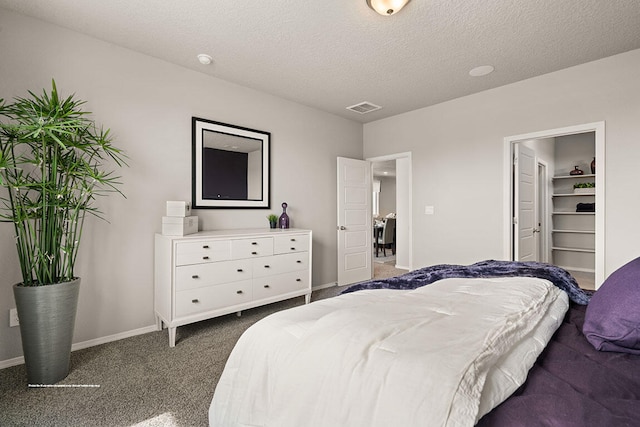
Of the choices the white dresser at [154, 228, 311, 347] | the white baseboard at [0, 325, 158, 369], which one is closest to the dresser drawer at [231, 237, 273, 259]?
the white dresser at [154, 228, 311, 347]

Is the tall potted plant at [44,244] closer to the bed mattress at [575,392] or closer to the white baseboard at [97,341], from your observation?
the white baseboard at [97,341]

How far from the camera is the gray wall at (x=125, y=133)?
2215 mm

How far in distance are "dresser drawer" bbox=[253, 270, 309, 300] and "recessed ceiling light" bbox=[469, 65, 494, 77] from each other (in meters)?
2.79

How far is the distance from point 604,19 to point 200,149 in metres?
3.60

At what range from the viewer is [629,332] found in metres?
0.95

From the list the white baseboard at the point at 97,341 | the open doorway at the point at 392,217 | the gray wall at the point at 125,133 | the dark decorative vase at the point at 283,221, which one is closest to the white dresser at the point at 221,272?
the white baseboard at the point at 97,341

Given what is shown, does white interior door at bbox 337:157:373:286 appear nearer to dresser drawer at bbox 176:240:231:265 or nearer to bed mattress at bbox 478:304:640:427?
dresser drawer at bbox 176:240:231:265

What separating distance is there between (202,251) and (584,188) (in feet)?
20.3

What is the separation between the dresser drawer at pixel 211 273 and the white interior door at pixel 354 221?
75.1 inches

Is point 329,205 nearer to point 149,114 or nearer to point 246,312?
point 246,312

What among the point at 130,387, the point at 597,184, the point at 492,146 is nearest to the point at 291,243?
the point at 130,387

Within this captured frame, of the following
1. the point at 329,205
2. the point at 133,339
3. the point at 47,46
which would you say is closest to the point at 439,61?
the point at 329,205

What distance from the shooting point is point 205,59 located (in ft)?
9.25

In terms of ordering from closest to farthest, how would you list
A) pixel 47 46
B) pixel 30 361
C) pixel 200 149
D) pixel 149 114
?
1. pixel 30 361
2. pixel 47 46
3. pixel 149 114
4. pixel 200 149
